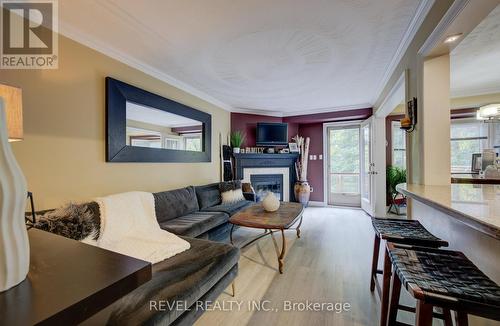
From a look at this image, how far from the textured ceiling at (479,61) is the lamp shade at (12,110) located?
338 centimetres

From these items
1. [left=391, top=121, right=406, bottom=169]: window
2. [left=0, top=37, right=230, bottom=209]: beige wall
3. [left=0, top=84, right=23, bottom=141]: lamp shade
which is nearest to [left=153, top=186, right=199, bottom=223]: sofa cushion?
[left=0, top=37, right=230, bottom=209]: beige wall

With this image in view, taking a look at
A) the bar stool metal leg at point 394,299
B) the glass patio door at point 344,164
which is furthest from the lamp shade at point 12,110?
the glass patio door at point 344,164

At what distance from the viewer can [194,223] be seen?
7.91 feet

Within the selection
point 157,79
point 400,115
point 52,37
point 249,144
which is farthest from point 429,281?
point 400,115

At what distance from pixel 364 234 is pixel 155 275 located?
310cm

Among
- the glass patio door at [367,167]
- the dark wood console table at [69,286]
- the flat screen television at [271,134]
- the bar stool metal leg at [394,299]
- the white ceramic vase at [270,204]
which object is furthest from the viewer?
the flat screen television at [271,134]

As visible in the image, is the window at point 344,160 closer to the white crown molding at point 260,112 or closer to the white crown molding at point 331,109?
the white crown molding at point 331,109

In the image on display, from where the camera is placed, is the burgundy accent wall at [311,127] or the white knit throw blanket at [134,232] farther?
the burgundy accent wall at [311,127]

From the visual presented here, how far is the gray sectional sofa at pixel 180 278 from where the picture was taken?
1.05 meters

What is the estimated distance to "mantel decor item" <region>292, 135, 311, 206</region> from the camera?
16.6ft

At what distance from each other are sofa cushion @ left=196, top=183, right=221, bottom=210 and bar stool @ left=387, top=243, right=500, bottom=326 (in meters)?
2.59

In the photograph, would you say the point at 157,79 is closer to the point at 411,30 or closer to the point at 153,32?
the point at 153,32

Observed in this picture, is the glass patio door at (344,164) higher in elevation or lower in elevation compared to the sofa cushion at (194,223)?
higher

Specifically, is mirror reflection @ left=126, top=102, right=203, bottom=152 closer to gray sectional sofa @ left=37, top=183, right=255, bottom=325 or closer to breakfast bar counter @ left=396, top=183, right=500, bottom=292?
gray sectional sofa @ left=37, top=183, right=255, bottom=325
